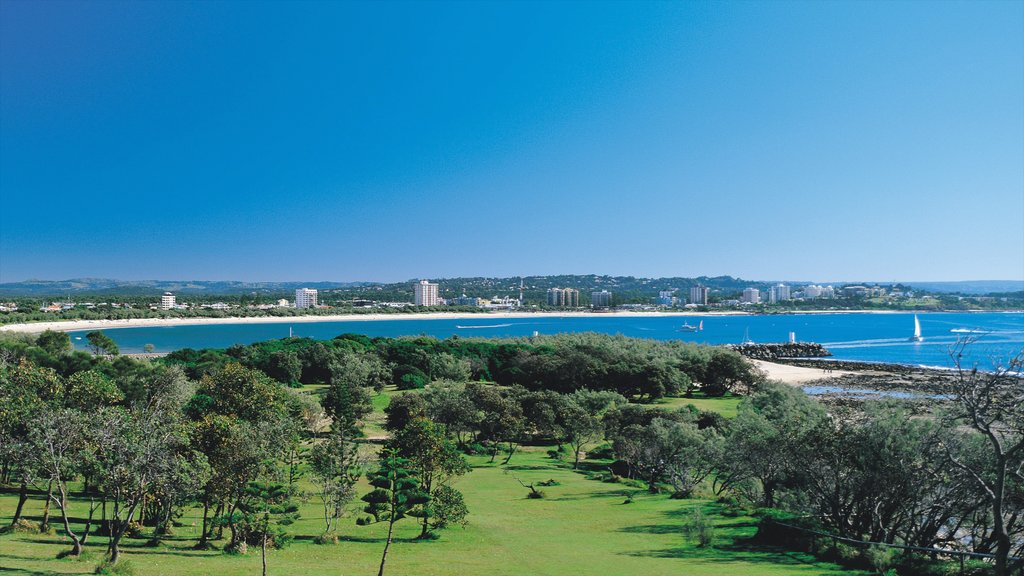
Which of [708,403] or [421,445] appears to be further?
[708,403]

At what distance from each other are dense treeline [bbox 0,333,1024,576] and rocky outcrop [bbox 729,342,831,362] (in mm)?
70628

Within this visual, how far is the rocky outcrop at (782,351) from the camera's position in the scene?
10669 centimetres

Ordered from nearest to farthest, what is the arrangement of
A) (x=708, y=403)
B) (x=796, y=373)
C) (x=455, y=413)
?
(x=455, y=413)
(x=708, y=403)
(x=796, y=373)

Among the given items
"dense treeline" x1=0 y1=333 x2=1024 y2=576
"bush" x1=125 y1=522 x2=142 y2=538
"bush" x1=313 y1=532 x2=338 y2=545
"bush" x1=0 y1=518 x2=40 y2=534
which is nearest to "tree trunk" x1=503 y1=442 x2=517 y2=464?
"dense treeline" x1=0 y1=333 x2=1024 y2=576

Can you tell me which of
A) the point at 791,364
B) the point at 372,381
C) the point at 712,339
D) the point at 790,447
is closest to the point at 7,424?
the point at 790,447

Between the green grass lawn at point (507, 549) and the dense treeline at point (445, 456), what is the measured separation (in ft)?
2.48

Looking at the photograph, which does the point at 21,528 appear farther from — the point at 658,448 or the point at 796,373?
the point at 796,373

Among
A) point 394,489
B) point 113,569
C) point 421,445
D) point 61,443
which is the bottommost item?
point 113,569

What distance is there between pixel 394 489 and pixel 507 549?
15.5 feet

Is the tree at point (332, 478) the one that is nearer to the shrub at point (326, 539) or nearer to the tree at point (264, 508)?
the shrub at point (326, 539)

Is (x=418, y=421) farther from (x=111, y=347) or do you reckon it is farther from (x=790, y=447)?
(x=111, y=347)

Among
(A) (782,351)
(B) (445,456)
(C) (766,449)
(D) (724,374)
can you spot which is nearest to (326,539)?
(B) (445,456)

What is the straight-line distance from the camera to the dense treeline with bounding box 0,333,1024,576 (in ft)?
52.3

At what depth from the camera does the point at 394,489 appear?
17766 millimetres
